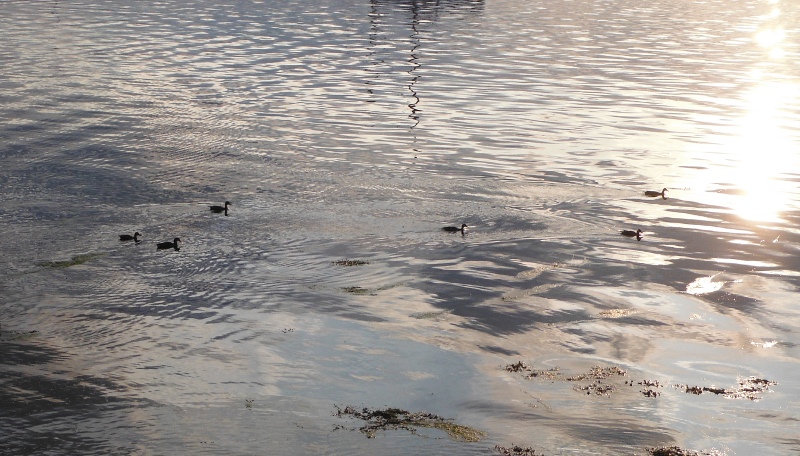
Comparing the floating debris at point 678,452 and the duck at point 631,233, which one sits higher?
the floating debris at point 678,452

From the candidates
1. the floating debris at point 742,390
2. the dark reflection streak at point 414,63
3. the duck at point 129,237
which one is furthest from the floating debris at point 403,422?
the dark reflection streak at point 414,63

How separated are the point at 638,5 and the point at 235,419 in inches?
4014

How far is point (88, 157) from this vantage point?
2839 centimetres

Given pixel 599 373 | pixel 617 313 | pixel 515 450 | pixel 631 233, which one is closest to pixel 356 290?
pixel 617 313

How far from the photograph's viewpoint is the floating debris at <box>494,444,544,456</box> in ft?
39.6

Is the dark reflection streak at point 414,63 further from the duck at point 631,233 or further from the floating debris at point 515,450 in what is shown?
the floating debris at point 515,450

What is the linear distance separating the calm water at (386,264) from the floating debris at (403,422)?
20 cm

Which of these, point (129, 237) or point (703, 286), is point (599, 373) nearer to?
point (703, 286)

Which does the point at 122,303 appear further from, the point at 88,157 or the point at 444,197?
the point at 88,157

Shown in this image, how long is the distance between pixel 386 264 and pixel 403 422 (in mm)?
6927

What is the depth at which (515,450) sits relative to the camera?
1220cm

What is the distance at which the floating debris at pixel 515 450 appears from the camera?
12078 millimetres

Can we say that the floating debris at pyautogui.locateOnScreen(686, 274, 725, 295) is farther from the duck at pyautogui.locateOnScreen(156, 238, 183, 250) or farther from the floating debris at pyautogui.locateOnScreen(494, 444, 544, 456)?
the duck at pyautogui.locateOnScreen(156, 238, 183, 250)

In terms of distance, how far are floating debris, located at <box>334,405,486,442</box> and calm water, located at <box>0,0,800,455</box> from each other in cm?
20
